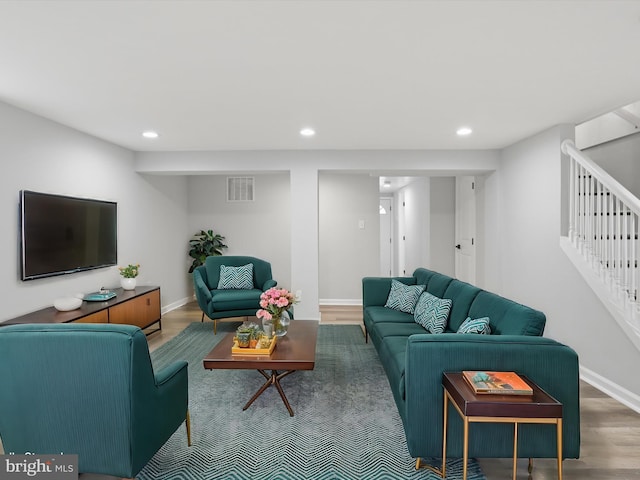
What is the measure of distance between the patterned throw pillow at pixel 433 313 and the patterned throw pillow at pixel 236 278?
8.35ft

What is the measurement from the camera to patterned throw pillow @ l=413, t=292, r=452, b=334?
9.82ft

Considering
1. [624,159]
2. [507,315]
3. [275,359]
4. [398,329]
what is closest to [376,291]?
[398,329]

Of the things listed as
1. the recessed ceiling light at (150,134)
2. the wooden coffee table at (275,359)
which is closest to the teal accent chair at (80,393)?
the wooden coffee table at (275,359)

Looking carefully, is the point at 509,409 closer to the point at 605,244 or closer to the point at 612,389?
the point at 612,389

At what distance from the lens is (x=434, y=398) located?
6.18 ft

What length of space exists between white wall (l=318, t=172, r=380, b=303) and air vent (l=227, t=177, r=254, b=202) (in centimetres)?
127

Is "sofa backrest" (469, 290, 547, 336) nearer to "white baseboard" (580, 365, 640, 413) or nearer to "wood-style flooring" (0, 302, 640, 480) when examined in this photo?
"wood-style flooring" (0, 302, 640, 480)

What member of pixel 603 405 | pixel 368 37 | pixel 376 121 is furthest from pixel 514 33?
pixel 603 405

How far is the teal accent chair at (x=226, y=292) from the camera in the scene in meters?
4.56

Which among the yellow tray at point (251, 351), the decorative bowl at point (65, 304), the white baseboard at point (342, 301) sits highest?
the decorative bowl at point (65, 304)

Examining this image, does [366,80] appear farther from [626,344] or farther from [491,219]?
[491,219]

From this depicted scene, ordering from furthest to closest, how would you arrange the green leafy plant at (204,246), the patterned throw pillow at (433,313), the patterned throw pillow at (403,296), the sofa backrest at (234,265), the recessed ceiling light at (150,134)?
the green leafy plant at (204,246), the sofa backrest at (234,265), the recessed ceiling light at (150,134), the patterned throw pillow at (403,296), the patterned throw pillow at (433,313)

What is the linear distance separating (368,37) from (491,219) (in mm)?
3806

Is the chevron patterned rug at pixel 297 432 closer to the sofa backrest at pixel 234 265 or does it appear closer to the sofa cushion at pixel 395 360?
the sofa cushion at pixel 395 360
